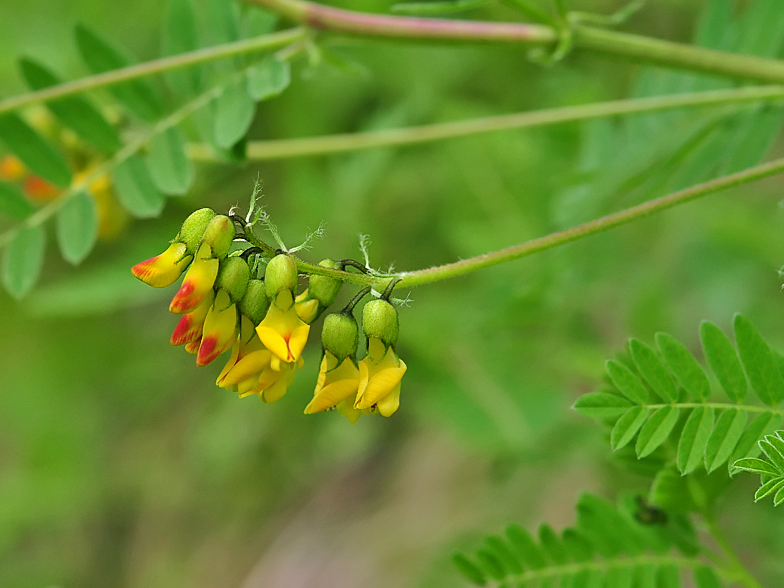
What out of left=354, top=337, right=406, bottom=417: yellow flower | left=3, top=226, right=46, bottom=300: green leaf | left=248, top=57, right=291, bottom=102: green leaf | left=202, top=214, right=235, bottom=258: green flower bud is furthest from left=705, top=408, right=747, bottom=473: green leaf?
left=3, top=226, right=46, bottom=300: green leaf

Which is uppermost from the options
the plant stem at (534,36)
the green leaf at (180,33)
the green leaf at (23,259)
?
the green leaf at (180,33)

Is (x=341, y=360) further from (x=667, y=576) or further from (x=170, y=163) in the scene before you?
(x=170, y=163)

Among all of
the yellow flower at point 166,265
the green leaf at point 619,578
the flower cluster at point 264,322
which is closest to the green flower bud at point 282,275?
the flower cluster at point 264,322

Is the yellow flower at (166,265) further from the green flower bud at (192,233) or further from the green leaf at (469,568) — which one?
the green leaf at (469,568)

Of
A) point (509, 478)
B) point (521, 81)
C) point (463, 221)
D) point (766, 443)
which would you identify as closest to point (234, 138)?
point (766, 443)

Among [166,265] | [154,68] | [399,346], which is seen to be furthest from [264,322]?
[399,346]
